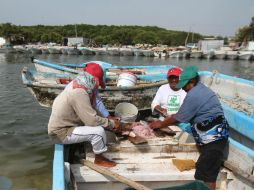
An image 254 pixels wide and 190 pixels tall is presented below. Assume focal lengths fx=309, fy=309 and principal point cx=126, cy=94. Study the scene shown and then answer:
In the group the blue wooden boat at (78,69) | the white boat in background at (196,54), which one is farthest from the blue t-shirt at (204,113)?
the white boat in background at (196,54)

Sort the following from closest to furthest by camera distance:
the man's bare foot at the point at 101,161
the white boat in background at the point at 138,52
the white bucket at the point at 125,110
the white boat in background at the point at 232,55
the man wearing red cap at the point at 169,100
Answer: the man's bare foot at the point at 101,161, the man wearing red cap at the point at 169,100, the white bucket at the point at 125,110, the white boat in background at the point at 232,55, the white boat in background at the point at 138,52

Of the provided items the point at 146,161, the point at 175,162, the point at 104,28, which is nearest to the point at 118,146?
the point at 146,161

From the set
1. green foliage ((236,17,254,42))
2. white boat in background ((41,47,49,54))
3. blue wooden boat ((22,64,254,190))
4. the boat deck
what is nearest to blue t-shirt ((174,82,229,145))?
blue wooden boat ((22,64,254,190))

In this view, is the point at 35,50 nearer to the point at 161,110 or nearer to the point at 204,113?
the point at 161,110

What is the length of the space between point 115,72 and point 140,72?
0.90 m

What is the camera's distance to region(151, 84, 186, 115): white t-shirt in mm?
6109

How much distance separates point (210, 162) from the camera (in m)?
3.92

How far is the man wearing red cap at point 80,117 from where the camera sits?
12.8ft

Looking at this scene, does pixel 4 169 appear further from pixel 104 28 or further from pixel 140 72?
pixel 104 28

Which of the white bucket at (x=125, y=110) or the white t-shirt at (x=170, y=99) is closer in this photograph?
the white t-shirt at (x=170, y=99)

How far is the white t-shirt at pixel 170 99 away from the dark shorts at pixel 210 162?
2.12 meters

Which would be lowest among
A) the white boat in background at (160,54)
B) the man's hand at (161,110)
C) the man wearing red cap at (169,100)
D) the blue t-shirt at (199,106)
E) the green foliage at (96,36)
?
the white boat in background at (160,54)

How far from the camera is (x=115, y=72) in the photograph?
10617 millimetres

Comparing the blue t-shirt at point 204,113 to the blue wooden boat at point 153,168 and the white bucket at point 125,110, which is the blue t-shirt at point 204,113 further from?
the white bucket at point 125,110
